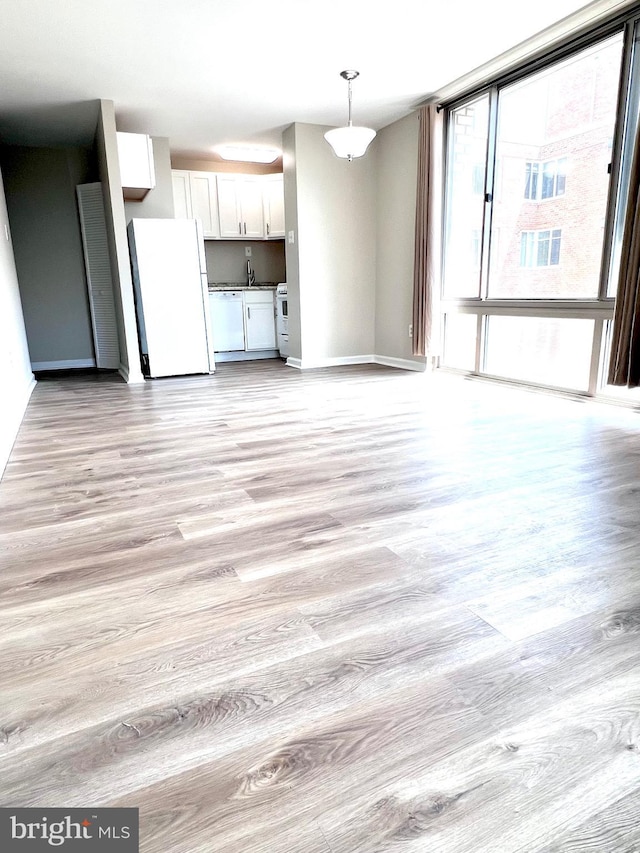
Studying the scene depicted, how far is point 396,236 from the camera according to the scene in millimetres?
5648

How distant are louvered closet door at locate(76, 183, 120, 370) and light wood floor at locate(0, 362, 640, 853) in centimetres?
398

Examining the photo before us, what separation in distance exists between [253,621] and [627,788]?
852 millimetres

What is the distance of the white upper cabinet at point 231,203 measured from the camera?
22.1ft

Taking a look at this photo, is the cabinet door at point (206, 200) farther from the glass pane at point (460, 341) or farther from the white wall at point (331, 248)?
the glass pane at point (460, 341)

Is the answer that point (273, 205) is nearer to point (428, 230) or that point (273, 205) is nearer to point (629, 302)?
point (428, 230)

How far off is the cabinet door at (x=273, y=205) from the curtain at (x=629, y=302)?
16.1 ft

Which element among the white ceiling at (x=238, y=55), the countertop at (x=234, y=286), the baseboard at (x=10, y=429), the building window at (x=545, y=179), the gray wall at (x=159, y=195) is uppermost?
the white ceiling at (x=238, y=55)

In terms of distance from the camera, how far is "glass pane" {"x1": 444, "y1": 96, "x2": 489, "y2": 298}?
459 cm

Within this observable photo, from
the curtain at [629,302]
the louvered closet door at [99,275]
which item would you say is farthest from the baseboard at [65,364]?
the curtain at [629,302]

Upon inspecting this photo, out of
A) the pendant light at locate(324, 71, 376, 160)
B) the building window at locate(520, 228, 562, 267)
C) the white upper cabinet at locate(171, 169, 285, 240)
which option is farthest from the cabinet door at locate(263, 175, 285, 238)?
the building window at locate(520, 228, 562, 267)

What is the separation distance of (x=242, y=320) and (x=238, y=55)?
3.43m

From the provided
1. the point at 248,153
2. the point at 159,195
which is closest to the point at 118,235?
the point at 159,195

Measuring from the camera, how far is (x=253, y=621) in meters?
1.37

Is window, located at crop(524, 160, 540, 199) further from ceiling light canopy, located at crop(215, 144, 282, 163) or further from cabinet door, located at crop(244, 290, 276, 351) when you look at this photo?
cabinet door, located at crop(244, 290, 276, 351)
